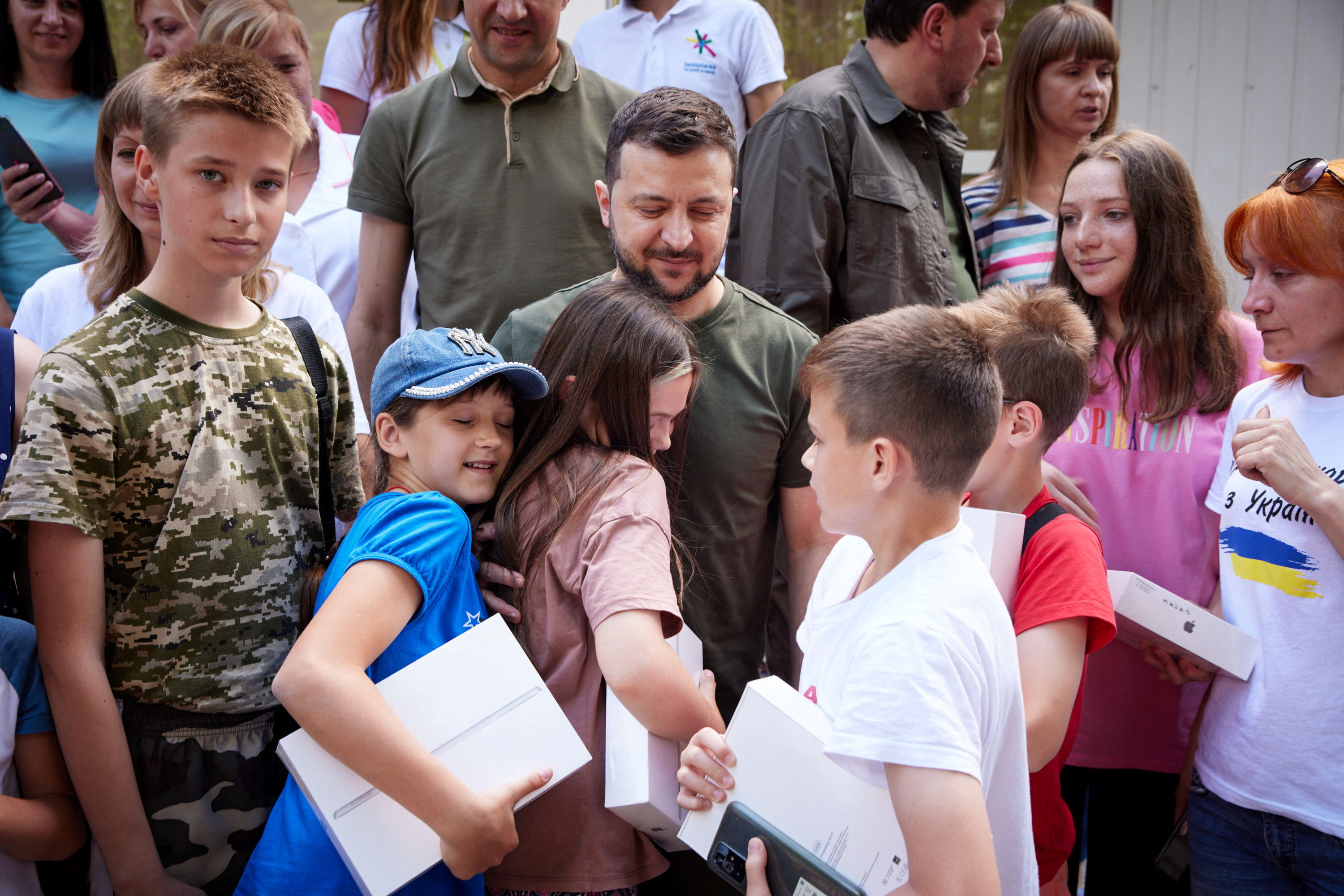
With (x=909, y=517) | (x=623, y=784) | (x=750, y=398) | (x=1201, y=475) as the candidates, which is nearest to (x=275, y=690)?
(x=623, y=784)

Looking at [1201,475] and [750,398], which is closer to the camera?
[750,398]

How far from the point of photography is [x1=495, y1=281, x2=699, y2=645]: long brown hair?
179 centimetres

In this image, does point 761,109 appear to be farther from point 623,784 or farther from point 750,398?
point 623,784

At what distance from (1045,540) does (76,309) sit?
212 centimetres

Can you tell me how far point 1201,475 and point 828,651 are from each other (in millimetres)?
1339

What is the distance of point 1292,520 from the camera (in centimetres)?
196

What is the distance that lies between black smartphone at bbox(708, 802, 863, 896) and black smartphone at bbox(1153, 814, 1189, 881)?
1339mm

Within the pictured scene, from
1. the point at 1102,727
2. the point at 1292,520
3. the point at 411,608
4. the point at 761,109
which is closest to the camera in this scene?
the point at 411,608

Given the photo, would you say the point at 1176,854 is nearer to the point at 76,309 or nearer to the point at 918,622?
the point at 918,622

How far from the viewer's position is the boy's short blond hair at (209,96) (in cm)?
173

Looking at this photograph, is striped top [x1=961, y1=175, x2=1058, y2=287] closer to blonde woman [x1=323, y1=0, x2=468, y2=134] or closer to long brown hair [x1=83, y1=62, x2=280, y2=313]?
blonde woman [x1=323, y1=0, x2=468, y2=134]

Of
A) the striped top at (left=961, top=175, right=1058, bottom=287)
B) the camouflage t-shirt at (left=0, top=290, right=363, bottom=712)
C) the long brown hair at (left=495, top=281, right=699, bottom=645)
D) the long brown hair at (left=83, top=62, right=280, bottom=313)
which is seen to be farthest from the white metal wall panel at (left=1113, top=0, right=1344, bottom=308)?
the camouflage t-shirt at (left=0, top=290, right=363, bottom=712)

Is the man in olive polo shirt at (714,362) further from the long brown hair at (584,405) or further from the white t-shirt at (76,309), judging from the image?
the white t-shirt at (76,309)

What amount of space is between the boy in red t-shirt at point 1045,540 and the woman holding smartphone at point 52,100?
2.58m
